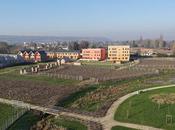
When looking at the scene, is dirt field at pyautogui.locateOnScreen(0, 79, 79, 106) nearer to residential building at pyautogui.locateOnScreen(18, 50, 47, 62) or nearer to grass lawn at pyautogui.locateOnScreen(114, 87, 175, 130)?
grass lawn at pyautogui.locateOnScreen(114, 87, 175, 130)

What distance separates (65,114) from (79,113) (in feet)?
4.77

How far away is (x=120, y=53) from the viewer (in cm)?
9469

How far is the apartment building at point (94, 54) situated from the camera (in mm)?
98438

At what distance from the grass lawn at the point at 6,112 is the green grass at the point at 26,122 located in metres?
1.46

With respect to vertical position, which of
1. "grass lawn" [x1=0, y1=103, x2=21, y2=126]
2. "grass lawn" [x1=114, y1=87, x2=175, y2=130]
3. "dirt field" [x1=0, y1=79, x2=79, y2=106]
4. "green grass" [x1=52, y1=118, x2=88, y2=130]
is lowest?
"dirt field" [x1=0, y1=79, x2=79, y2=106]

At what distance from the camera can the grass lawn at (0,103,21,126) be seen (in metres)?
34.1

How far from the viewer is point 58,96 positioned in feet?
149

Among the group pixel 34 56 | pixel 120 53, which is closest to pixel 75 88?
pixel 120 53

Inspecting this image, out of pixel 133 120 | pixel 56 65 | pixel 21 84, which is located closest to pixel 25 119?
pixel 133 120

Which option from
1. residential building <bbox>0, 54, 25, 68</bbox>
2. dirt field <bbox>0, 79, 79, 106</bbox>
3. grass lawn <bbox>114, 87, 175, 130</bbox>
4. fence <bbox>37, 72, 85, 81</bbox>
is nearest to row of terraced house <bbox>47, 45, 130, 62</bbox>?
residential building <bbox>0, 54, 25, 68</bbox>

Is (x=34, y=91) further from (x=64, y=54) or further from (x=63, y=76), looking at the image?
(x=64, y=54)

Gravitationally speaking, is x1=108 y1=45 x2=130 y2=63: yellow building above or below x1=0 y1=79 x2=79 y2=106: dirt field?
above

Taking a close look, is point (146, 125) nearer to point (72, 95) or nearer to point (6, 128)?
point (6, 128)

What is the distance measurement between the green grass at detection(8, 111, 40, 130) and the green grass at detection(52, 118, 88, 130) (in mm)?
2477
